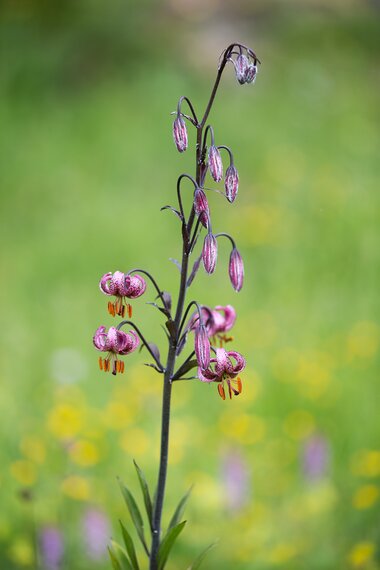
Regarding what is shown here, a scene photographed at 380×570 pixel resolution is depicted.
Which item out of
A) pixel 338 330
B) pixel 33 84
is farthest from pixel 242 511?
pixel 33 84

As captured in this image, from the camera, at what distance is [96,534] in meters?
2.47

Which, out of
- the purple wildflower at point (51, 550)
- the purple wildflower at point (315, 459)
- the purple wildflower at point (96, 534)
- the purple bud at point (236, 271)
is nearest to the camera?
the purple bud at point (236, 271)

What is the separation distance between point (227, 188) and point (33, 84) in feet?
20.6

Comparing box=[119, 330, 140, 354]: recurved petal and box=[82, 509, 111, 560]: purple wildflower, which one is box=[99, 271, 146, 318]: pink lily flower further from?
box=[82, 509, 111, 560]: purple wildflower

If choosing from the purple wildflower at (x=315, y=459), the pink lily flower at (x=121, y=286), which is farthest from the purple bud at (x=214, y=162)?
the purple wildflower at (x=315, y=459)

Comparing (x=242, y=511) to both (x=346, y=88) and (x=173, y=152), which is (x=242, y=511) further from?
(x=346, y=88)

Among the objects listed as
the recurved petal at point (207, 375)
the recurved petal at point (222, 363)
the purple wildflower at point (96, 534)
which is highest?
the recurved petal at point (222, 363)

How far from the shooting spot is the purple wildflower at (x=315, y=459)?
114 inches

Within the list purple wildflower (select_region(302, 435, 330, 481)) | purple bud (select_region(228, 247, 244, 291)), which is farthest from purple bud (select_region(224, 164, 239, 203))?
purple wildflower (select_region(302, 435, 330, 481))

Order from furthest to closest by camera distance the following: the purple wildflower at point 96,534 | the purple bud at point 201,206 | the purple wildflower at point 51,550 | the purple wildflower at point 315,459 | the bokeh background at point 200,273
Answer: the purple wildflower at point 315,459, the bokeh background at point 200,273, the purple wildflower at point 96,534, the purple wildflower at point 51,550, the purple bud at point 201,206

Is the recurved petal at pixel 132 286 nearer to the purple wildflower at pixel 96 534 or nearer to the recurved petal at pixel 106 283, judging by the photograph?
the recurved petal at pixel 106 283

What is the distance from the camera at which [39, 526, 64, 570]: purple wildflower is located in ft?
7.66

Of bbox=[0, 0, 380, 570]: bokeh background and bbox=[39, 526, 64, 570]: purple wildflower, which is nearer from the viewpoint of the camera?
bbox=[39, 526, 64, 570]: purple wildflower

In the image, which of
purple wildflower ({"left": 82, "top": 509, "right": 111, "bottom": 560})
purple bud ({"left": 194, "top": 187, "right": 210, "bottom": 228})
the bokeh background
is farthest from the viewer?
the bokeh background
